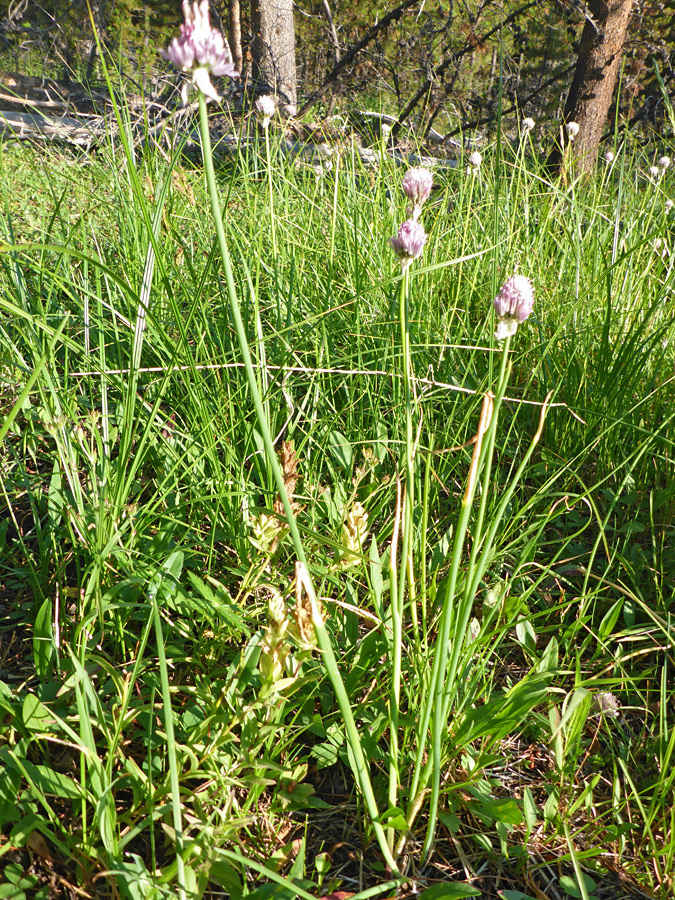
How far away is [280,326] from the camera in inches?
57.9

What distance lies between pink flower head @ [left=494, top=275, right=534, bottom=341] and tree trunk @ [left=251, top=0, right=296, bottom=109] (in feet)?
16.0

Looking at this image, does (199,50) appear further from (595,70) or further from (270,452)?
(595,70)

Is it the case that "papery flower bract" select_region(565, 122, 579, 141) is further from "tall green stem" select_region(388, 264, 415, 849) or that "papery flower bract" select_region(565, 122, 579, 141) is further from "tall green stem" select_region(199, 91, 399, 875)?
"tall green stem" select_region(199, 91, 399, 875)

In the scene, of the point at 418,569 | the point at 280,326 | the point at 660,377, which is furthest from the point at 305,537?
the point at 660,377

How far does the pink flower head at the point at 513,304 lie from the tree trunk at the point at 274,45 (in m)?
4.87

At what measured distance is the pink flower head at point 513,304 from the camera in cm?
64

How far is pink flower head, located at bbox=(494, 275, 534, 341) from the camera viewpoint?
636 millimetres

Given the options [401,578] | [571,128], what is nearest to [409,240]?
[401,578]

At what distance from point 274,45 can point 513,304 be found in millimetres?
5481

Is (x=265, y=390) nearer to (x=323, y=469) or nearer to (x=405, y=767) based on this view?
(x=323, y=469)

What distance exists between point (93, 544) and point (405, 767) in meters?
0.55

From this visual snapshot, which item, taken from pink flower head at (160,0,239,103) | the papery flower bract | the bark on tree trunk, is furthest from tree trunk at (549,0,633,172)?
the bark on tree trunk

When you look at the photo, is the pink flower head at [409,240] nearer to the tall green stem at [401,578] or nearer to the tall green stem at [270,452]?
the tall green stem at [401,578]

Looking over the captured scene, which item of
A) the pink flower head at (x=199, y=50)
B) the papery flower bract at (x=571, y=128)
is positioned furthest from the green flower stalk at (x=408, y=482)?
the papery flower bract at (x=571, y=128)
